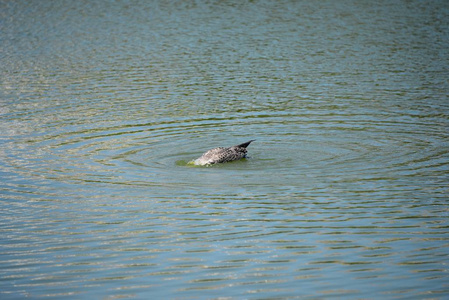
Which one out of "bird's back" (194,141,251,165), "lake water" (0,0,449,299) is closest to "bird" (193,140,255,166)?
"bird's back" (194,141,251,165)

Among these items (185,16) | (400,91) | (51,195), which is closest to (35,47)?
(185,16)

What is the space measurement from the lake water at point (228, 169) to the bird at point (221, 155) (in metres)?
0.18

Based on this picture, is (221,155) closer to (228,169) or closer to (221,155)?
(221,155)

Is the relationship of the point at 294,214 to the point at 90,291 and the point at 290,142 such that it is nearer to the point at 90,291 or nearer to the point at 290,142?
the point at 90,291

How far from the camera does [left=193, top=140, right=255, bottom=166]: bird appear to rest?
48.2ft

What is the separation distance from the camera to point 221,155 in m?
14.7

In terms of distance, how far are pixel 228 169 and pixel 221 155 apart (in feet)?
1.34

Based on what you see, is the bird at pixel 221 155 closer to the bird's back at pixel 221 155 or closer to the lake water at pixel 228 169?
the bird's back at pixel 221 155

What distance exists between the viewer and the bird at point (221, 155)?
14.7 meters

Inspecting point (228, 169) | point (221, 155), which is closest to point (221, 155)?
point (221, 155)

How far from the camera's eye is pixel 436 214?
11344 millimetres

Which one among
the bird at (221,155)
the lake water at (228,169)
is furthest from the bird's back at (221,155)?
the lake water at (228,169)

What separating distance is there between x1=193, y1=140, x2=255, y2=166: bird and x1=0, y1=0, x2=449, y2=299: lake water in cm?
18

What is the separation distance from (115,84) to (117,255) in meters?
15.3
